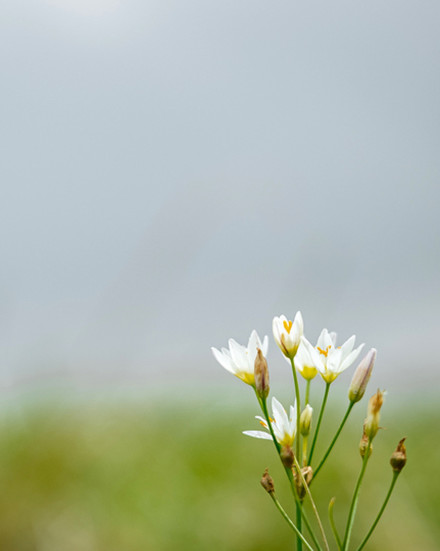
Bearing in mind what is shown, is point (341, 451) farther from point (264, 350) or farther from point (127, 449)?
A: point (264, 350)

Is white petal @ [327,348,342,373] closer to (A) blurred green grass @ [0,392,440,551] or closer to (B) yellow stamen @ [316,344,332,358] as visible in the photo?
(B) yellow stamen @ [316,344,332,358]

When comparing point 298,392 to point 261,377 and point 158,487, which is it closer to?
point 261,377

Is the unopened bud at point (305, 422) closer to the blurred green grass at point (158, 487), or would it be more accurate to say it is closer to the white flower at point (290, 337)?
the white flower at point (290, 337)

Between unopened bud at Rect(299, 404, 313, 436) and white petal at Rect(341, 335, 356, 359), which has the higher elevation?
white petal at Rect(341, 335, 356, 359)

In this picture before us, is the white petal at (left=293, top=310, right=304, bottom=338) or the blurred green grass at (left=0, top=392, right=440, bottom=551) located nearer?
the white petal at (left=293, top=310, right=304, bottom=338)

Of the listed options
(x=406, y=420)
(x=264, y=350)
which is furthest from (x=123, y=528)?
(x=406, y=420)

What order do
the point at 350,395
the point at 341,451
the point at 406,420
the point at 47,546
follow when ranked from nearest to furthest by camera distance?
the point at 350,395 < the point at 47,546 < the point at 341,451 < the point at 406,420

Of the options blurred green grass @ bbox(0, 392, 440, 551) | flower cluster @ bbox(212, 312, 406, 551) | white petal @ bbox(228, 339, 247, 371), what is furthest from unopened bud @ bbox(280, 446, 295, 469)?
blurred green grass @ bbox(0, 392, 440, 551)

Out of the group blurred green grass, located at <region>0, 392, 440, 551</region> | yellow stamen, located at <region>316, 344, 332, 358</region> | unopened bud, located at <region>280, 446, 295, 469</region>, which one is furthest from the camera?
blurred green grass, located at <region>0, 392, 440, 551</region>
